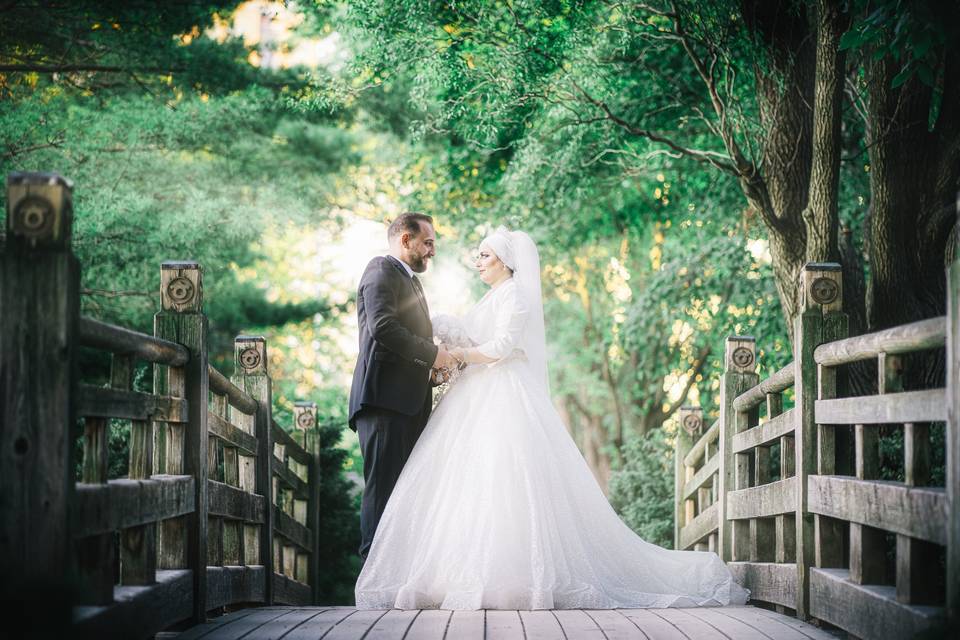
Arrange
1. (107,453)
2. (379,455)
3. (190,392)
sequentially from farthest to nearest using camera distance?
(379,455)
(190,392)
(107,453)

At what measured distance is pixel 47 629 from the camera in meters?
2.64

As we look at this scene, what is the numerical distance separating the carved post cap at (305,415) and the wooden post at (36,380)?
6875 millimetres

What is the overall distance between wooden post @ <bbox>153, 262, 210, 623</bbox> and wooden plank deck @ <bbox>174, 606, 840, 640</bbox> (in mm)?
343

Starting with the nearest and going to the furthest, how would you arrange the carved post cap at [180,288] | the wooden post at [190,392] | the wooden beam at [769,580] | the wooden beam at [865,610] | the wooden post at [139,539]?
the wooden beam at [865,610], the wooden post at [139,539], the wooden post at [190,392], the carved post cap at [180,288], the wooden beam at [769,580]

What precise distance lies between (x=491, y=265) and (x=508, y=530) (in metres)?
1.71

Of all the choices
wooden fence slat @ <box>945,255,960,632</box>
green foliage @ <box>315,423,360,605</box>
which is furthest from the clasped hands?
green foliage @ <box>315,423,360,605</box>

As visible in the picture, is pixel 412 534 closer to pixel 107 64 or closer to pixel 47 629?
pixel 47 629

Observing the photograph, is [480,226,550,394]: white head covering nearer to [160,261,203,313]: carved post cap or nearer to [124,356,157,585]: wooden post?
[160,261,203,313]: carved post cap

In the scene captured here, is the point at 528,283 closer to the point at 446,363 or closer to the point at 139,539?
the point at 446,363

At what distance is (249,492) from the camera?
6344mm

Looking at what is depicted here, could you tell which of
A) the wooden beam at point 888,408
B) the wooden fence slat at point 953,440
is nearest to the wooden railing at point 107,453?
the wooden fence slat at point 953,440

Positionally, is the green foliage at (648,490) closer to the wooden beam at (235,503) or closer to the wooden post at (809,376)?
the wooden beam at (235,503)

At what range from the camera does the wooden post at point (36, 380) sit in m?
3.06


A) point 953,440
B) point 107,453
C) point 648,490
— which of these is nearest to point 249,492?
point 107,453
